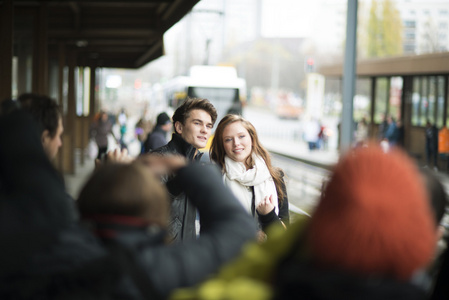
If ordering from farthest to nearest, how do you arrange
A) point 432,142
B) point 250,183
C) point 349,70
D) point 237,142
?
point 432,142, point 349,70, point 237,142, point 250,183

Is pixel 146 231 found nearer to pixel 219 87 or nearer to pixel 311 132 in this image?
pixel 219 87

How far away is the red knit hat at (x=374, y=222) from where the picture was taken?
5.11ft

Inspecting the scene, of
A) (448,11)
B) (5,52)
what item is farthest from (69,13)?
(448,11)

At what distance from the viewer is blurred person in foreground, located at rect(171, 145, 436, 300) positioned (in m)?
1.56

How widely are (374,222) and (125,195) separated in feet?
2.12

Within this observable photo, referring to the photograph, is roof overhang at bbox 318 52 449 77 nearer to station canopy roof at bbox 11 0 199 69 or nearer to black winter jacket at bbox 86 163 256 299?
station canopy roof at bbox 11 0 199 69

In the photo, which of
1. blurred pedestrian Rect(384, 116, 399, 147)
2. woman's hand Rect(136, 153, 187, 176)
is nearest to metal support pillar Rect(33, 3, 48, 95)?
woman's hand Rect(136, 153, 187, 176)

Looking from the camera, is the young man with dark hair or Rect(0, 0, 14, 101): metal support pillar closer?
the young man with dark hair

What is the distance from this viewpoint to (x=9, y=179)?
1.79 metres

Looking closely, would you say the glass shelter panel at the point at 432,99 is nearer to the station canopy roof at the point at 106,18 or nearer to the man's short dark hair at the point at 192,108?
the station canopy roof at the point at 106,18

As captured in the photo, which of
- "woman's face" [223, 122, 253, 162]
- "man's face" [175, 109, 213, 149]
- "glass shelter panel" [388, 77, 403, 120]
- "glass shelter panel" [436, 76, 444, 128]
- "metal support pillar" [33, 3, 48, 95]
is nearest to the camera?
"woman's face" [223, 122, 253, 162]

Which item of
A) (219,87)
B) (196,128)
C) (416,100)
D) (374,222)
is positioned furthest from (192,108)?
(416,100)

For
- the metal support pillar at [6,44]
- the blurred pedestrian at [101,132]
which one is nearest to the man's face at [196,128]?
the metal support pillar at [6,44]

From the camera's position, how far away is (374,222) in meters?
1.56
